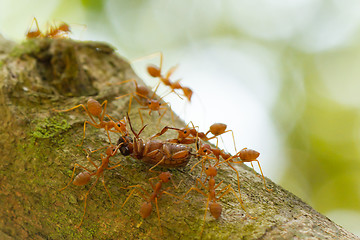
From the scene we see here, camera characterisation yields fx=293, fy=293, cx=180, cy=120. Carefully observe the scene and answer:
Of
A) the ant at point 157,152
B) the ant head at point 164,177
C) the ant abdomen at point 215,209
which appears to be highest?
the ant at point 157,152

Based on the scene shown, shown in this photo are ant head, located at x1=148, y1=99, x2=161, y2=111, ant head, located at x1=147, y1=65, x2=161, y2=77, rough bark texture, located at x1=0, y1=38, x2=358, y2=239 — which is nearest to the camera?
rough bark texture, located at x1=0, y1=38, x2=358, y2=239

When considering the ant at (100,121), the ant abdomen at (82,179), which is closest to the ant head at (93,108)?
the ant at (100,121)

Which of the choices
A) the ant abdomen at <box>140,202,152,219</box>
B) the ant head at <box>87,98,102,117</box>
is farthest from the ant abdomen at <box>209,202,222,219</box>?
the ant head at <box>87,98,102,117</box>

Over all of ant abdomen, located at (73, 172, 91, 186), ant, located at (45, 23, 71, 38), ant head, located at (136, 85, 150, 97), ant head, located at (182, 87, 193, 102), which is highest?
ant, located at (45, 23, 71, 38)

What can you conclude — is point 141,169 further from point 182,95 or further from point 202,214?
point 182,95

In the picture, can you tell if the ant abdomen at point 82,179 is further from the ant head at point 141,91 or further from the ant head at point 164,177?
the ant head at point 141,91

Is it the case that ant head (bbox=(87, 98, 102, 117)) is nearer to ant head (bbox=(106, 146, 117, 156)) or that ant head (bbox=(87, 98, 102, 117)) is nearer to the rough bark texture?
the rough bark texture

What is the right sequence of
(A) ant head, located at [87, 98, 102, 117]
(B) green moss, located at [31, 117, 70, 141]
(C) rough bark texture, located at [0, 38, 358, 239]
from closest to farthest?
(C) rough bark texture, located at [0, 38, 358, 239]
(B) green moss, located at [31, 117, 70, 141]
(A) ant head, located at [87, 98, 102, 117]

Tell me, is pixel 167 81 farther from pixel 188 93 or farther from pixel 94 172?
pixel 94 172
